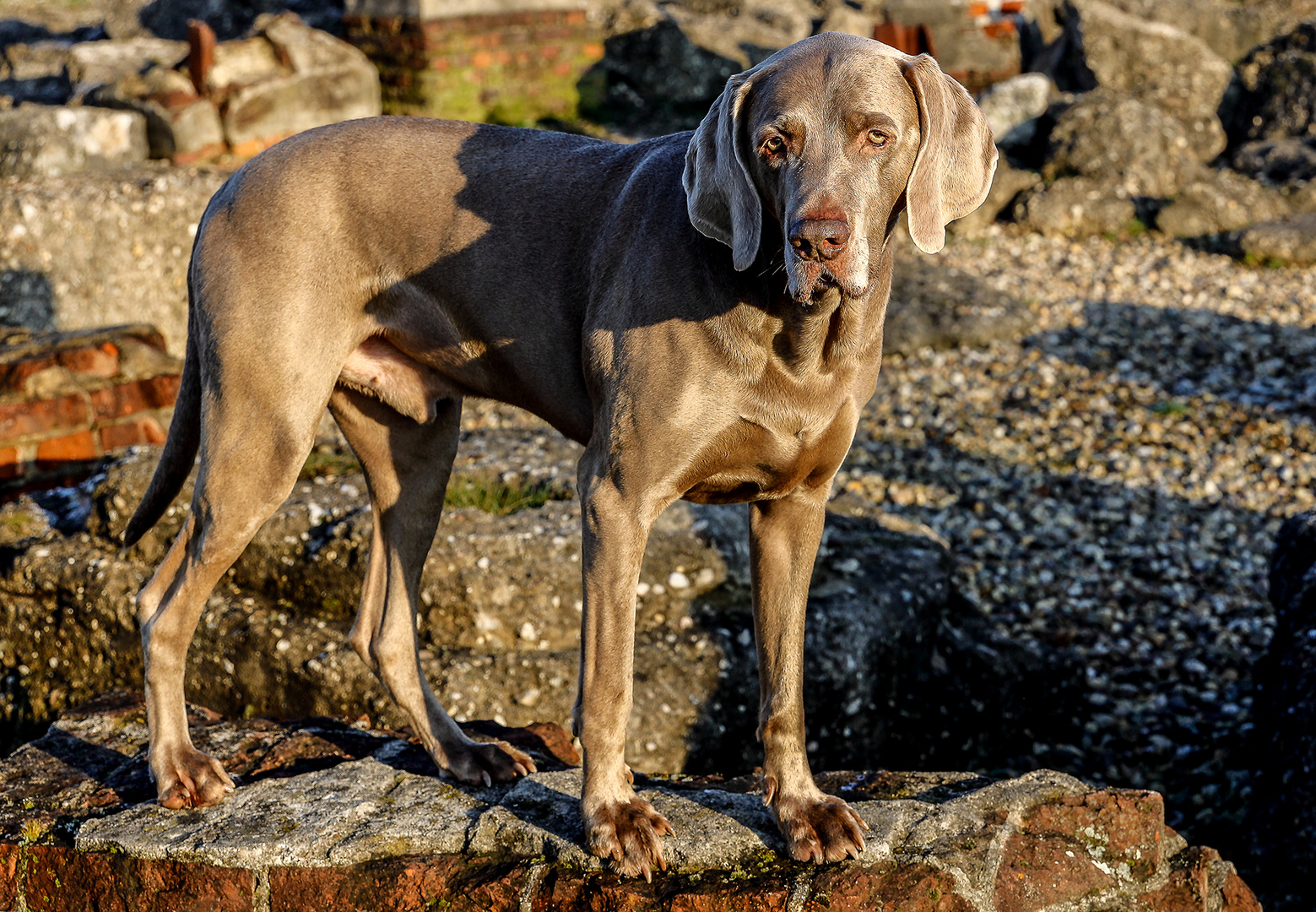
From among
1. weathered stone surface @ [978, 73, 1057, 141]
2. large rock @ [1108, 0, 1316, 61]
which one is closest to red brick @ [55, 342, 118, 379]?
weathered stone surface @ [978, 73, 1057, 141]

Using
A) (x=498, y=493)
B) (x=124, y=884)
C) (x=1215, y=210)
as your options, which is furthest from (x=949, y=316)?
(x=124, y=884)

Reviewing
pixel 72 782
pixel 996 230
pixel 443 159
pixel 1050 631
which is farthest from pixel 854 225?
pixel 996 230

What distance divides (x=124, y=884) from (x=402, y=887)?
0.66m

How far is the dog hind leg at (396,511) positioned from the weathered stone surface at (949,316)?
4.33 metres

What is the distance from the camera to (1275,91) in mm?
10672

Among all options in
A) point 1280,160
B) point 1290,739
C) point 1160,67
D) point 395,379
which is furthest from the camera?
point 1160,67

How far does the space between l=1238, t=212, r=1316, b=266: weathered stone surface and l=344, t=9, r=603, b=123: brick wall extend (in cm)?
501

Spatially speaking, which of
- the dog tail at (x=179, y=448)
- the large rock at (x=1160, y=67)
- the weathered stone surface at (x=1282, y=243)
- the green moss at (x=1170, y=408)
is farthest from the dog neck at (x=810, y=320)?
the large rock at (x=1160, y=67)

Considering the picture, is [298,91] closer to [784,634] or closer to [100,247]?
[100,247]

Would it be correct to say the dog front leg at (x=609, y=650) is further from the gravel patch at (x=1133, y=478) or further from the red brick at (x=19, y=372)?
the red brick at (x=19, y=372)

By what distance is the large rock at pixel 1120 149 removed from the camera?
956cm

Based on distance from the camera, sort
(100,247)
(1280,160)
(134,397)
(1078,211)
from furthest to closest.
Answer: (1280,160) < (1078,211) < (100,247) < (134,397)

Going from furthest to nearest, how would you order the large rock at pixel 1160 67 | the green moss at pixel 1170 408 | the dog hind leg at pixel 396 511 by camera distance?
the large rock at pixel 1160 67, the green moss at pixel 1170 408, the dog hind leg at pixel 396 511

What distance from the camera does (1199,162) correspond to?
10258 mm
